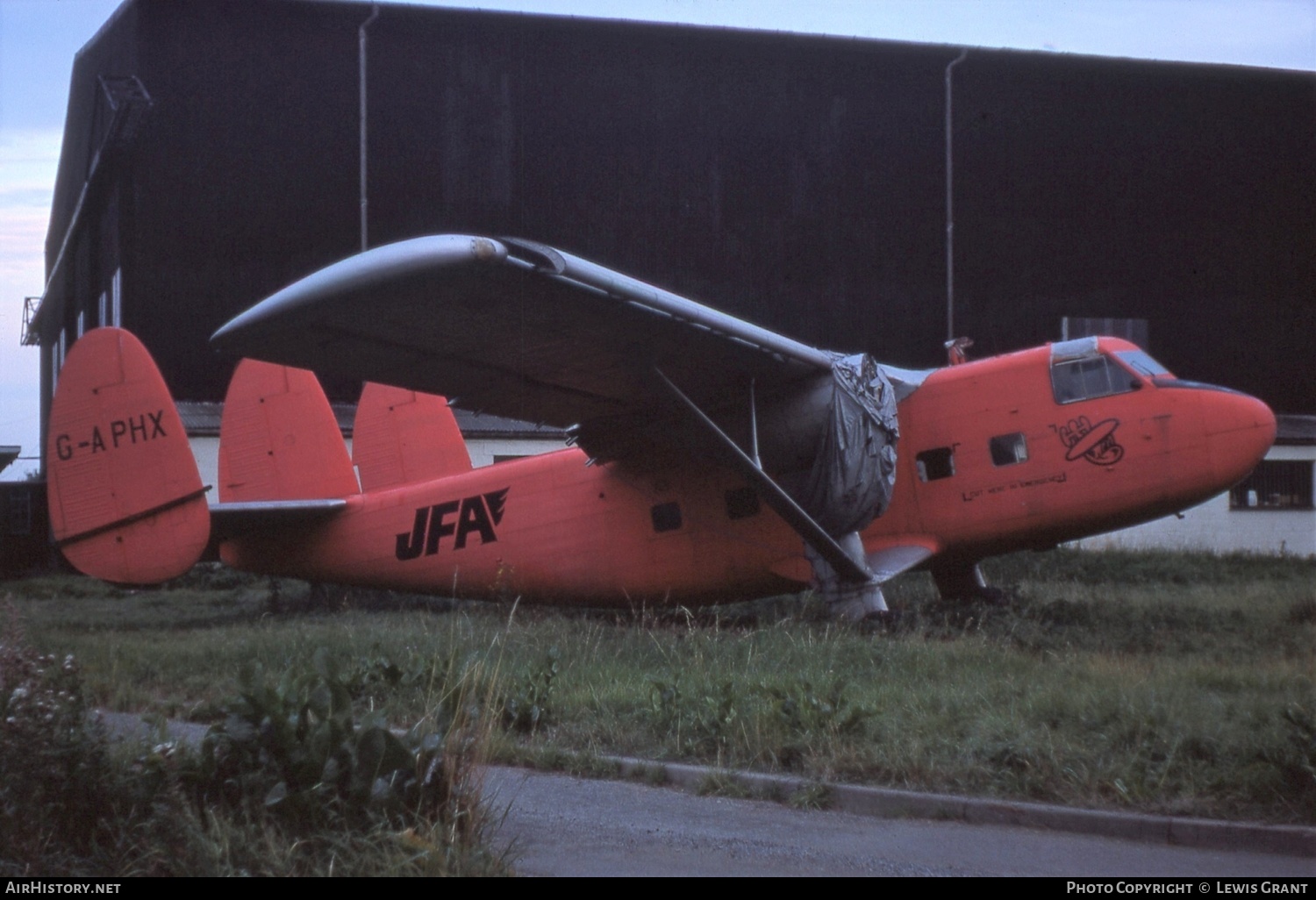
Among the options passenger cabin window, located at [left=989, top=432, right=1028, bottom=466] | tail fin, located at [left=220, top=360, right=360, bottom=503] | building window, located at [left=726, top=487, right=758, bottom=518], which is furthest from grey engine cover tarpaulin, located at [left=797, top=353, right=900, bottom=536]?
tail fin, located at [left=220, top=360, right=360, bottom=503]

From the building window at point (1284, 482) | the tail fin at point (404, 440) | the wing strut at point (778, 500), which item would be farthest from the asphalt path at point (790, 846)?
the building window at point (1284, 482)

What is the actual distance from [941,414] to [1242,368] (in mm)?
18964

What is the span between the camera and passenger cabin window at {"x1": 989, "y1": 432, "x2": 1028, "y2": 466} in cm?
1280

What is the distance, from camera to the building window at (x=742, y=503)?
13.7 m

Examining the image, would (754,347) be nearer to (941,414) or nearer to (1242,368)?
(941,414)

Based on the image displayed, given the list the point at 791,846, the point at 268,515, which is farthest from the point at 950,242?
the point at 791,846

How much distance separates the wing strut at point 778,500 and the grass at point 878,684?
855 millimetres

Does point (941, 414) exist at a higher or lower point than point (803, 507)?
higher

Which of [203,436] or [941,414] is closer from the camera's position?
[941,414]

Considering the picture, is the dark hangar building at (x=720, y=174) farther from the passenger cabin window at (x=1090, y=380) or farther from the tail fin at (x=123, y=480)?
the passenger cabin window at (x=1090, y=380)

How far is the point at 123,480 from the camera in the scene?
14148 millimetres
